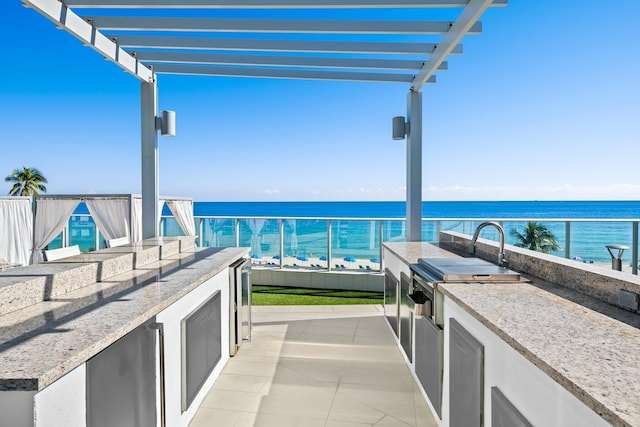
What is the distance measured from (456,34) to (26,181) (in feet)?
81.3

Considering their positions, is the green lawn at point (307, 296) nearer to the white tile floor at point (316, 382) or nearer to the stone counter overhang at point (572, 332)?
the white tile floor at point (316, 382)

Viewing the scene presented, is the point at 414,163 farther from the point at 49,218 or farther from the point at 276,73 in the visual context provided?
the point at 49,218

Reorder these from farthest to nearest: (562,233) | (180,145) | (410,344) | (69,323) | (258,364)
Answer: (180,145)
(562,233)
(258,364)
(410,344)
(69,323)

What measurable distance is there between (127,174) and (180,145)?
17.7ft

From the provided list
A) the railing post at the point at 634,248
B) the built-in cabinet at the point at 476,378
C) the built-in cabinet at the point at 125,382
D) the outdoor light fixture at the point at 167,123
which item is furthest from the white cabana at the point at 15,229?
the railing post at the point at 634,248

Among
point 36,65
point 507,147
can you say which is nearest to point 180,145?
point 36,65

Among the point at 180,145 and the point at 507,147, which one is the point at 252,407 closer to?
the point at 180,145

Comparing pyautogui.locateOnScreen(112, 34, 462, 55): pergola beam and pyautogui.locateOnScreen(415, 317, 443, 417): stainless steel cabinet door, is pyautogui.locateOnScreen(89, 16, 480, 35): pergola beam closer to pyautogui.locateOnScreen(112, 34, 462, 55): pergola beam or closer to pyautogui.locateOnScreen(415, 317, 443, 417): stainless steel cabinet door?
pyautogui.locateOnScreen(112, 34, 462, 55): pergola beam

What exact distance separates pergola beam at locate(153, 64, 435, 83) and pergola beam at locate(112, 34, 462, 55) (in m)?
0.57

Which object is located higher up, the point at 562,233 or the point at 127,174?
the point at 127,174

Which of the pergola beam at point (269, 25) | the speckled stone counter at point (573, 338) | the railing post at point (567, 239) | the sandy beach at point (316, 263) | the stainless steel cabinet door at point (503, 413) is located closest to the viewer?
the speckled stone counter at point (573, 338)

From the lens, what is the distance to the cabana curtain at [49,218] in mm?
6098

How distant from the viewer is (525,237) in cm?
584

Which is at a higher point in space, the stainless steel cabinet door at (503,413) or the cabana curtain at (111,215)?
the cabana curtain at (111,215)
